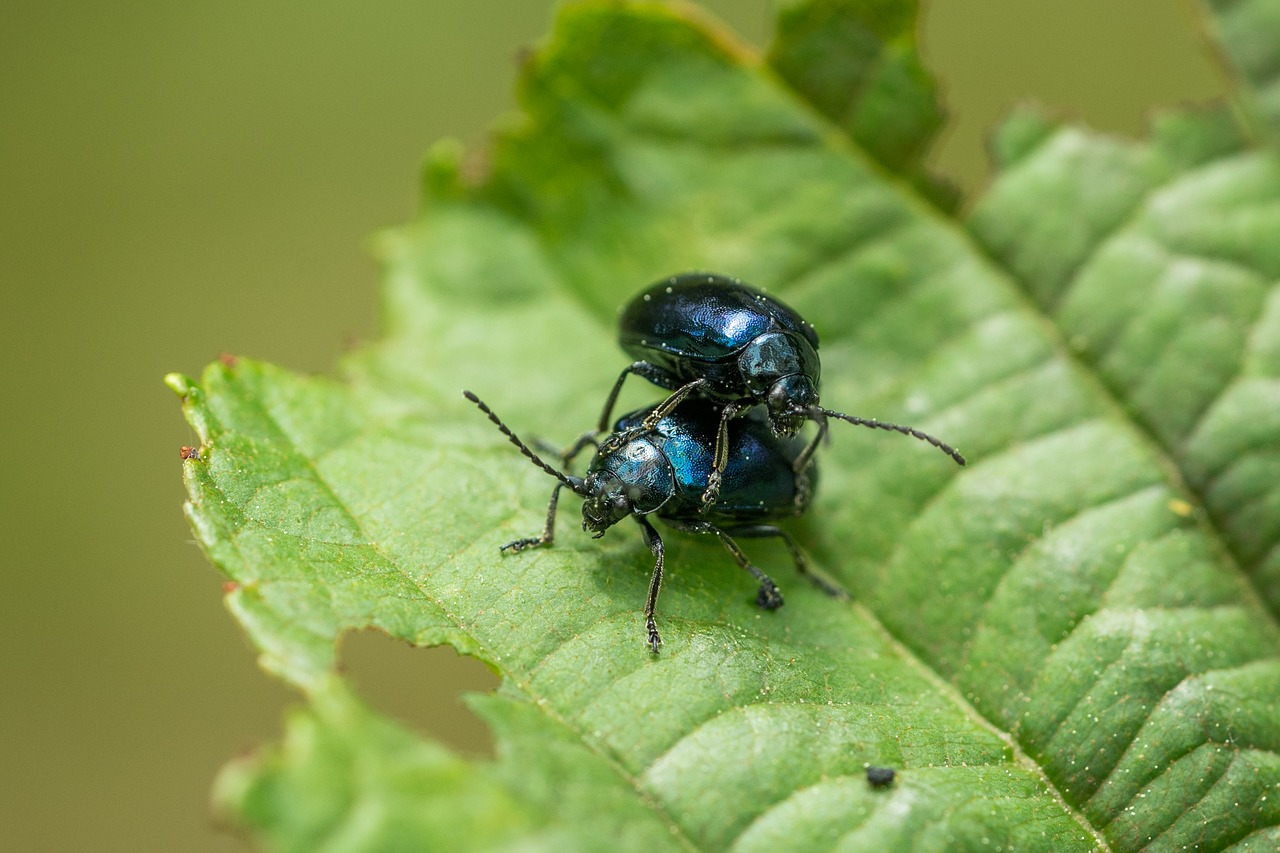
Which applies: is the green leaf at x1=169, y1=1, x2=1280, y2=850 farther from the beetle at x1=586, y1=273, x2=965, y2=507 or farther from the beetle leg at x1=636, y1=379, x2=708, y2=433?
the beetle leg at x1=636, y1=379, x2=708, y2=433

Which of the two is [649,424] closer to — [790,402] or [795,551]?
[790,402]

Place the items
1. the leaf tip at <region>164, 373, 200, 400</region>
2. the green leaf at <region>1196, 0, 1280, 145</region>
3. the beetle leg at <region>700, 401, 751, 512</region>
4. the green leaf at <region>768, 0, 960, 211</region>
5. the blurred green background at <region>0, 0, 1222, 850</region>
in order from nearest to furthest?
the leaf tip at <region>164, 373, 200, 400</region>
the beetle leg at <region>700, 401, 751, 512</region>
the green leaf at <region>1196, 0, 1280, 145</region>
the green leaf at <region>768, 0, 960, 211</region>
the blurred green background at <region>0, 0, 1222, 850</region>

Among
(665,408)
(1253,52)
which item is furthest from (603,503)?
(1253,52)

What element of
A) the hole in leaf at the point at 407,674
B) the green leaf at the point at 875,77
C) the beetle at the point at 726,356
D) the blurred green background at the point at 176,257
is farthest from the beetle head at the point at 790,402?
the hole in leaf at the point at 407,674

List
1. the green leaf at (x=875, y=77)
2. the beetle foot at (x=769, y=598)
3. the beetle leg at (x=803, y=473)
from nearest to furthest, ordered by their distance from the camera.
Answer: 1. the beetle foot at (x=769, y=598)
2. the beetle leg at (x=803, y=473)
3. the green leaf at (x=875, y=77)

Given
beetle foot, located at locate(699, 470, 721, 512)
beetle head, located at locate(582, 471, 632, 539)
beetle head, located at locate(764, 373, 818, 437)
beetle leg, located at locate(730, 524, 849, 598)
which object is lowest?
beetle leg, located at locate(730, 524, 849, 598)

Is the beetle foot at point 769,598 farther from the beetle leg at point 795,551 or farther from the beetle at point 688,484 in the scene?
the beetle leg at point 795,551

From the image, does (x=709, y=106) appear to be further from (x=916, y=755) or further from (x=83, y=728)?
(x=83, y=728)

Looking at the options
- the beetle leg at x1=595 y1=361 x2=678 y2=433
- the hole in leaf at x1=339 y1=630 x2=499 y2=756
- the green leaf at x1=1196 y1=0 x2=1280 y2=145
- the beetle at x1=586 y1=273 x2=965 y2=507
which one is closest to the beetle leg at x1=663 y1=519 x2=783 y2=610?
the beetle at x1=586 y1=273 x2=965 y2=507
